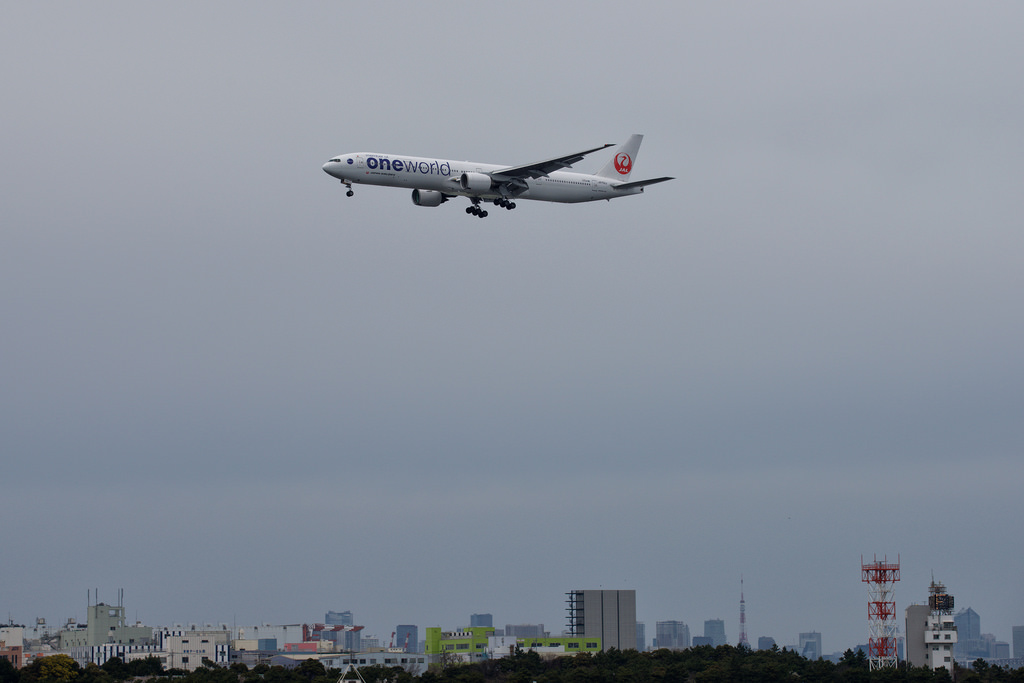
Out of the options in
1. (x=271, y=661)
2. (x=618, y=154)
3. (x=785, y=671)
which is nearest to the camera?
(x=618, y=154)

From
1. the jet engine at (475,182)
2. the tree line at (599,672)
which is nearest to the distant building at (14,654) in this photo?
the tree line at (599,672)

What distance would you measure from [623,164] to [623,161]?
39 cm

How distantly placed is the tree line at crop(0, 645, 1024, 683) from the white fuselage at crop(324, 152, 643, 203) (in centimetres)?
4453

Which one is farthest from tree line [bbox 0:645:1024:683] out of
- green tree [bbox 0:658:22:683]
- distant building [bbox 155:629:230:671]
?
distant building [bbox 155:629:230:671]

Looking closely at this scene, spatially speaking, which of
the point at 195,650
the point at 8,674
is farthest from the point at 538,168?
the point at 195,650

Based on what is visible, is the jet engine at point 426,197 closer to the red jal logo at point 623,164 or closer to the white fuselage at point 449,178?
the white fuselage at point 449,178

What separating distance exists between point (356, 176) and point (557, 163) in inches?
612

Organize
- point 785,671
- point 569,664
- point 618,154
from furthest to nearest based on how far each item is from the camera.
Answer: point 569,664, point 785,671, point 618,154

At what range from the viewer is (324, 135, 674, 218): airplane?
94062 millimetres

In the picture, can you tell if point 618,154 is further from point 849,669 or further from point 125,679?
point 125,679

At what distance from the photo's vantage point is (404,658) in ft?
576

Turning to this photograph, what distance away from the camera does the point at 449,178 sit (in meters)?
97.1

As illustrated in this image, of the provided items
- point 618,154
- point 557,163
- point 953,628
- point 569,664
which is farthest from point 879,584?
point 557,163

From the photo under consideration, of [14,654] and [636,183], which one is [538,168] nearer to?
[636,183]
